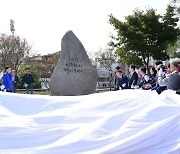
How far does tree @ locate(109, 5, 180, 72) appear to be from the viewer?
20859 millimetres

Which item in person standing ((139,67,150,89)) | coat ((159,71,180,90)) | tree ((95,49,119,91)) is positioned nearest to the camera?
coat ((159,71,180,90))

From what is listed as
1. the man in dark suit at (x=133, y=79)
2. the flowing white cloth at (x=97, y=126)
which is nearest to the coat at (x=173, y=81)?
the flowing white cloth at (x=97, y=126)

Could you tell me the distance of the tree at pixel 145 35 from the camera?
821 inches

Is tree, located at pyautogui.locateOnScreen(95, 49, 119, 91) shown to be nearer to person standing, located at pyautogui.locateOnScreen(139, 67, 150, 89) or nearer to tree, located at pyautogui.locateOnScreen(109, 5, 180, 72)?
tree, located at pyautogui.locateOnScreen(109, 5, 180, 72)

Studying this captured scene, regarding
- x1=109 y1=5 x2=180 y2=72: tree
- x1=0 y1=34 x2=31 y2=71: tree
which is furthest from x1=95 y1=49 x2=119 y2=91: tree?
x1=109 y1=5 x2=180 y2=72: tree

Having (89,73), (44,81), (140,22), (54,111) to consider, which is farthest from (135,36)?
(54,111)

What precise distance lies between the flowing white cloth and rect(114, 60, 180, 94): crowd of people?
0.91 metres

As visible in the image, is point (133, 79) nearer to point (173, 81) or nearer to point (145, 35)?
point (173, 81)

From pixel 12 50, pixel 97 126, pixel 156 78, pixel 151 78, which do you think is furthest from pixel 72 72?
pixel 12 50

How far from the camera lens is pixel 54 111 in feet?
14.5

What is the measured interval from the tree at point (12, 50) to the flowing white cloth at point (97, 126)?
92.7 ft

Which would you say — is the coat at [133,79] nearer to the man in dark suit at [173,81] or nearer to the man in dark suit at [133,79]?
the man in dark suit at [133,79]

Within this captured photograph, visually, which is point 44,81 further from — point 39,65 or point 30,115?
point 30,115

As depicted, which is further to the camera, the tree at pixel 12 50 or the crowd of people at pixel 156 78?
the tree at pixel 12 50
